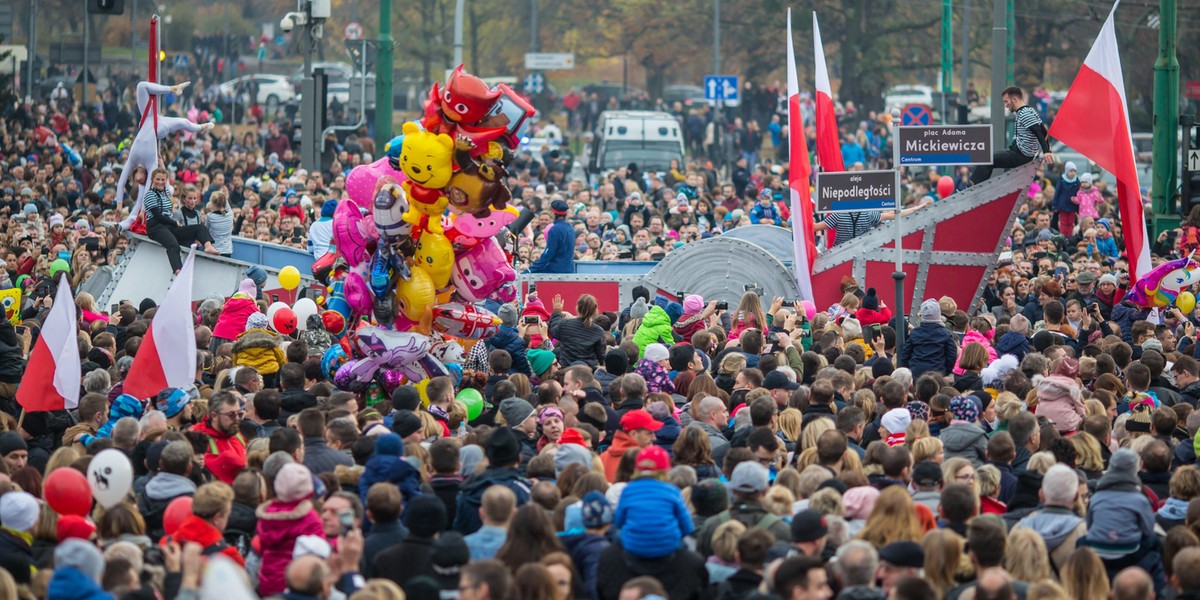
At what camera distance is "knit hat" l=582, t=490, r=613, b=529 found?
26.1ft

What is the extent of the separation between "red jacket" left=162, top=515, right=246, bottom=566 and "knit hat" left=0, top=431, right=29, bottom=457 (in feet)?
7.62

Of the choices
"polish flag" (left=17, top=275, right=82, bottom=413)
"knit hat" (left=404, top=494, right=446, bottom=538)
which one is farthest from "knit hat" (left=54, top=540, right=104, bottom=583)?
"polish flag" (left=17, top=275, right=82, bottom=413)

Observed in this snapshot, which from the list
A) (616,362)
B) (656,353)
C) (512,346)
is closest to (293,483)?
(656,353)

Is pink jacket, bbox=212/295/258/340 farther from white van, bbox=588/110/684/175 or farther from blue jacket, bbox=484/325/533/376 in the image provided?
white van, bbox=588/110/684/175

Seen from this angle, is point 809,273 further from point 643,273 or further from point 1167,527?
point 1167,527

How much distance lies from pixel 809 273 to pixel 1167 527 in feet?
30.9

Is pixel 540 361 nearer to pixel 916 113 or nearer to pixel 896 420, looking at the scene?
pixel 896 420

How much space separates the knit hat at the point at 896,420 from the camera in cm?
1024

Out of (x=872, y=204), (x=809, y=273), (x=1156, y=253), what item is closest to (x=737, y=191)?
(x=1156, y=253)

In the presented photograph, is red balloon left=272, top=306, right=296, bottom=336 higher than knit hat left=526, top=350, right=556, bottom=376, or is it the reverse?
red balloon left=272, top=306, right=296, bottom=336

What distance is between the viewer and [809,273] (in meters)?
18.1

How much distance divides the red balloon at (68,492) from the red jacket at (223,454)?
172 cm

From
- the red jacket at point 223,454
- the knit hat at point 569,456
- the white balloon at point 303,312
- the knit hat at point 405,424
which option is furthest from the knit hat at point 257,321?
the knit hat at point 569,456

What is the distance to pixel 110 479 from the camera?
8320mm
